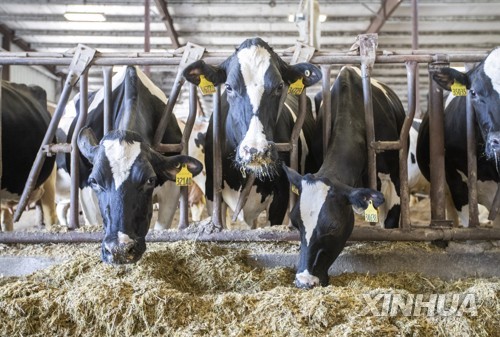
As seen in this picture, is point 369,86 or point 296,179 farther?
point 369,86

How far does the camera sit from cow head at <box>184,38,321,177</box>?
12.2 feet

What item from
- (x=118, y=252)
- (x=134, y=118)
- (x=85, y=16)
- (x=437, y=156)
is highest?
(x=85, y=16)

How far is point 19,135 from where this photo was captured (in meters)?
5.81

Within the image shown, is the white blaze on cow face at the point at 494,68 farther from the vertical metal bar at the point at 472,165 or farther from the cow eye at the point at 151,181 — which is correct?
the cow eye at the point at 151,181

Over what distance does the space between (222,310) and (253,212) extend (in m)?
2.28

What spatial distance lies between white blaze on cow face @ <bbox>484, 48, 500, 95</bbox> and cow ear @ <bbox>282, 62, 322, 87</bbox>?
134cm

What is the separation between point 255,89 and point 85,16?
34.1 feet

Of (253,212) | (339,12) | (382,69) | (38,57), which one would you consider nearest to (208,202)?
(253,212)

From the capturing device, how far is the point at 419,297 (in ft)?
10.5

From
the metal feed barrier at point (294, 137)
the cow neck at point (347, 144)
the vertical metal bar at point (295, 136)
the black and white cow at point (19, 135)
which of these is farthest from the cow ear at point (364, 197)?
the black and white cow at point (19, 135)

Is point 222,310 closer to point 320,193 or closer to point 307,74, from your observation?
point 320,193

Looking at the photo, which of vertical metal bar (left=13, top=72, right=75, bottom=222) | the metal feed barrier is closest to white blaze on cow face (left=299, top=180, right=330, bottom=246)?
the metal feed barrier

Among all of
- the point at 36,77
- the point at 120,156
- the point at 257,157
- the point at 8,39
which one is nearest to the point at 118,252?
the point at 120,156

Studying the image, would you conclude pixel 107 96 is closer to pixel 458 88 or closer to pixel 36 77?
pixel 458 88
